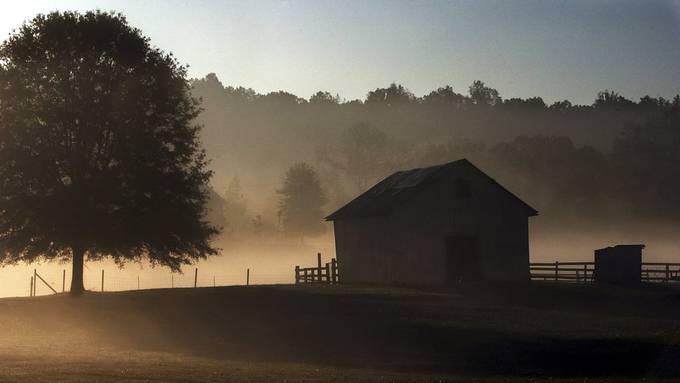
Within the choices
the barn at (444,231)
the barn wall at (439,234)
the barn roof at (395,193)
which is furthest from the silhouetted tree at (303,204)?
the barn at (444,231)

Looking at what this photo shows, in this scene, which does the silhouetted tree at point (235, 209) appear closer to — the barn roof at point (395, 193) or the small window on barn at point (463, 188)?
the barn roof at point (395, 193)

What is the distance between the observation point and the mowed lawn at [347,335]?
82.0 feet

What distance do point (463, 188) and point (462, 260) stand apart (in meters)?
4.33

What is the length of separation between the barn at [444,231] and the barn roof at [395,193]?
7cm

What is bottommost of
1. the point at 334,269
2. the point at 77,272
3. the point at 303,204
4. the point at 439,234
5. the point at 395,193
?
the point at 77,272

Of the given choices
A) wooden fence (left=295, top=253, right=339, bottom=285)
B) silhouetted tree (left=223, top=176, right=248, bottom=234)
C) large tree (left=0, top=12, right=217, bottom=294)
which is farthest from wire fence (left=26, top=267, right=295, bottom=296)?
silhouetted tree (left=223, top=176, right=248, bottom=234)

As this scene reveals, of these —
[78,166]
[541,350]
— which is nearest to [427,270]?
[78,166]

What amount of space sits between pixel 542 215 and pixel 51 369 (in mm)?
119547

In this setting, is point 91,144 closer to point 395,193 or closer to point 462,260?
point 395,193

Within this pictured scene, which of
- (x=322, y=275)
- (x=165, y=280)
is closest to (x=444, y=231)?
(x=322, y=275)

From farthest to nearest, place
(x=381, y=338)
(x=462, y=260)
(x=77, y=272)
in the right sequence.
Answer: (x=462, y=260) < (x=77, y=272) < (x=381, y=338)

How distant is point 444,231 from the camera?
2207 inches

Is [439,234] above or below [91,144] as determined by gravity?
below

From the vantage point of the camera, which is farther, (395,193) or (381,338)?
(395,193)
